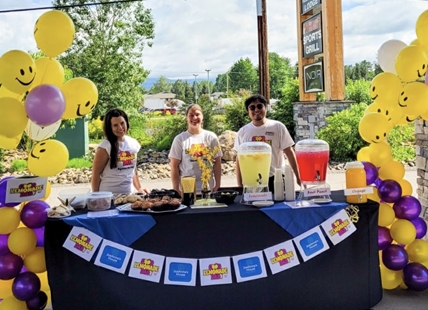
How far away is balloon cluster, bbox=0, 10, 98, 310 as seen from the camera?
249 centimetres

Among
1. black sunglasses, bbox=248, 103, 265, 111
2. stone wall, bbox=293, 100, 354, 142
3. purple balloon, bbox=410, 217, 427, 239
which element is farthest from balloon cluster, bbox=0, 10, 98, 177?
stone wall, bbox=293, 100, 354, 142

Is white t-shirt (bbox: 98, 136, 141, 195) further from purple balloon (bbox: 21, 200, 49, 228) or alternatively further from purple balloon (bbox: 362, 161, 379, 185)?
purple balloon (bbox: 362, 161, 379, 185)

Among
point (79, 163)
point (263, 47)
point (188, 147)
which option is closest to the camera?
point (188, 147)

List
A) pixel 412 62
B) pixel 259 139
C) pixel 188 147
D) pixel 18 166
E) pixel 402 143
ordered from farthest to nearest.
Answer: pixel 18 166, pixel 402 143, pixel 259 139, pixel 188 147, pixel 412 62

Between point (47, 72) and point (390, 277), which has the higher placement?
point (47, 72)

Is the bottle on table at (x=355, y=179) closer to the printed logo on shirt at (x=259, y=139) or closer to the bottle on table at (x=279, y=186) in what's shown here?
the bottle on table at (x=279, y=186)

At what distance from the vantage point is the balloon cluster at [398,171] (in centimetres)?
286

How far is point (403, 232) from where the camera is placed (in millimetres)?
2941

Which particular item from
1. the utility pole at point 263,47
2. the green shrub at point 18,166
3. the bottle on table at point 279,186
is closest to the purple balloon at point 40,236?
the bottle on table at point 279,186

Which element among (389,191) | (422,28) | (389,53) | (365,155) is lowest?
(389,191)

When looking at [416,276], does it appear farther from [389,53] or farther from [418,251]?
[389,53]

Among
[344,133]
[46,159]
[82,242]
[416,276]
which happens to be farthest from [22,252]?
[344,133]

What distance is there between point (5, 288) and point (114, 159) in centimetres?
108

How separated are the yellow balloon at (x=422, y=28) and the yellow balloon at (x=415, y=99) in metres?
0.30
